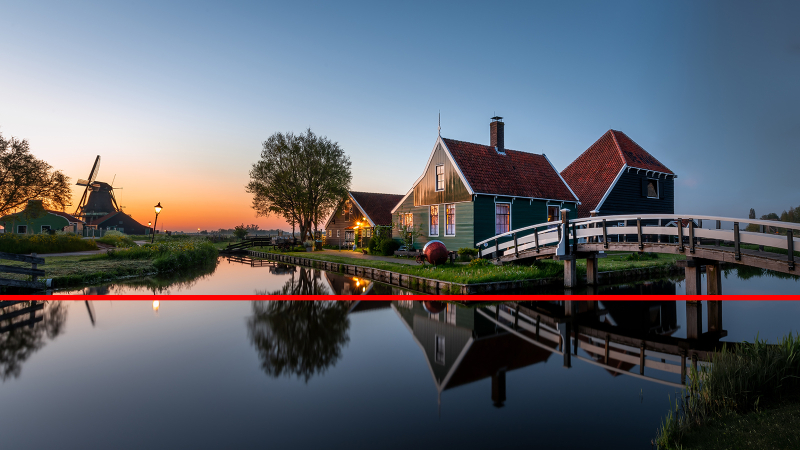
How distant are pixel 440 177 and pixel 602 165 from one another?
13.3 metres

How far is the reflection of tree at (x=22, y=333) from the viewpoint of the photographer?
7523 mm

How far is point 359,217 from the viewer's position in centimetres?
3728

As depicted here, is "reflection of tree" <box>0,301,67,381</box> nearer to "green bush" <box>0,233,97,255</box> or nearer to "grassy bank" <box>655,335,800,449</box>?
"grassy bank" <box>655,335,800,449</box>

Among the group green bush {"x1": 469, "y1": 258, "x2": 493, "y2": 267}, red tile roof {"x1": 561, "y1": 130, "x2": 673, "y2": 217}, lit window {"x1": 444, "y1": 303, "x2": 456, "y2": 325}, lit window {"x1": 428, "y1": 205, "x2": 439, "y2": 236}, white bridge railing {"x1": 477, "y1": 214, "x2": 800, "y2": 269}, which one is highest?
red tile roof {"x1": 561, "y1": 130, "x2": 673, "y2": 217}

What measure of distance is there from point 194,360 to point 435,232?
712 inches

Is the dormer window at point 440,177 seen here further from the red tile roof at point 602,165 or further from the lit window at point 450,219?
the red tile roof at point 602,165

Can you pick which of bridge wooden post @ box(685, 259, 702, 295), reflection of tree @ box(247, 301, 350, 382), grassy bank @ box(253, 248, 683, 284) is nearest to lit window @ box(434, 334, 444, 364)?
reflection of tree @ box(247, 301, 350, 382)

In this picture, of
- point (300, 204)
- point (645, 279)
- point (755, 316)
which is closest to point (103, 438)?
point (755, 316)

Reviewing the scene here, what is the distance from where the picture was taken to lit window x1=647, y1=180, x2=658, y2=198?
2935 centimetres

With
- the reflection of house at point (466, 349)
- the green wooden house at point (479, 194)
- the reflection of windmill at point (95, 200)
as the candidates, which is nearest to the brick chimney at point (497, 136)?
the green wooden house at point (479, 194)

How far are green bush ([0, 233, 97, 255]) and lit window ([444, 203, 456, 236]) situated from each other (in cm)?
2659

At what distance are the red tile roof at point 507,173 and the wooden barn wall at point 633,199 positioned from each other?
327cm

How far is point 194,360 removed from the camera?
310 inches

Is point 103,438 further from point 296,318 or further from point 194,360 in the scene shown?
point 296,318
